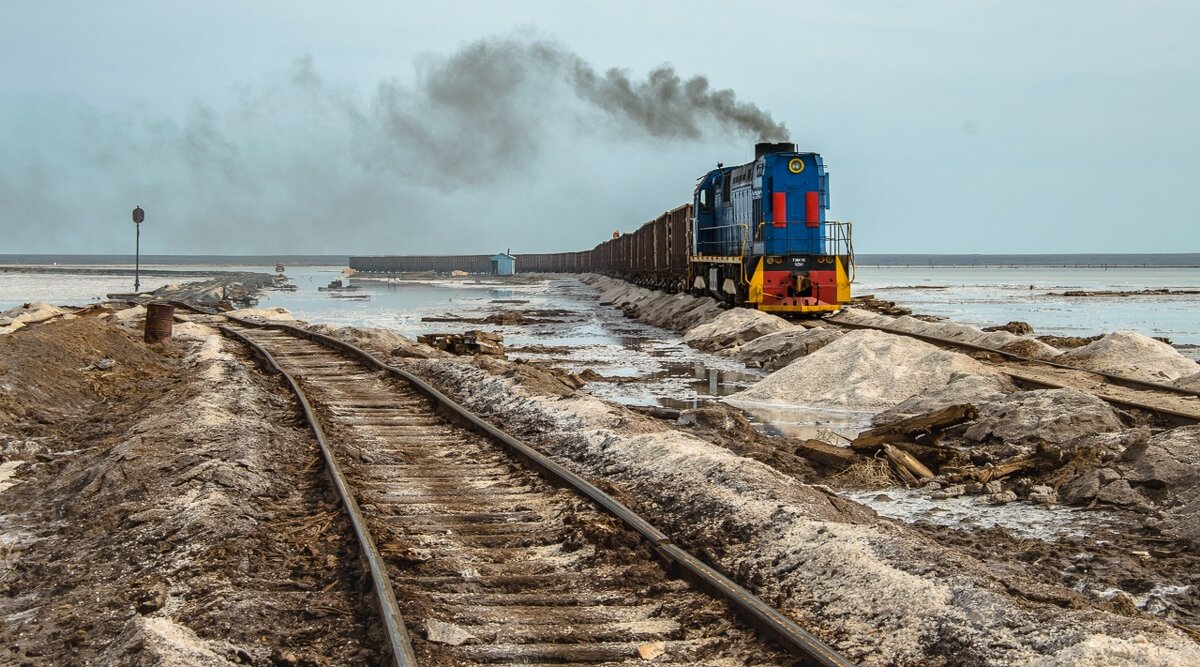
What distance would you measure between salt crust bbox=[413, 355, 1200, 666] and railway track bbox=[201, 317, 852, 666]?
389 mm

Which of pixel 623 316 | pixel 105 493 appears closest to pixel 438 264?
pixel 623 316

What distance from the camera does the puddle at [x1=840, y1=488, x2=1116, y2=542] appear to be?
8.18 metres

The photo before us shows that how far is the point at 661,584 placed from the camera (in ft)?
20.1

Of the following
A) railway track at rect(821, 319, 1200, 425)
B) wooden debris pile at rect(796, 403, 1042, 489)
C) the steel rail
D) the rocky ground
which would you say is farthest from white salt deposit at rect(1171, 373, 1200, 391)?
the steel rail

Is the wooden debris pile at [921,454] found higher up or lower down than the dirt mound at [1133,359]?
lower down

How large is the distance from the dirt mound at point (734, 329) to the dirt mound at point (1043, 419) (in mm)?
11795

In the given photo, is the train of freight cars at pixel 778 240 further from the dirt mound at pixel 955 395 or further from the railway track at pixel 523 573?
the railway track at pixel 523 573

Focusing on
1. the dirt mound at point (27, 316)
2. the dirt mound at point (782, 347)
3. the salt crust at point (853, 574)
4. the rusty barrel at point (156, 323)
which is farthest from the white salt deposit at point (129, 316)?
the salt crust at point (853, 574)

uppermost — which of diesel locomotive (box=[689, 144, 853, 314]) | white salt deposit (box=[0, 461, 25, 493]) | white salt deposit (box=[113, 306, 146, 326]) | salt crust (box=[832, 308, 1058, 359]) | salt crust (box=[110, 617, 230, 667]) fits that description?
diesel locomotive (box=[689, 144, 853, 314])

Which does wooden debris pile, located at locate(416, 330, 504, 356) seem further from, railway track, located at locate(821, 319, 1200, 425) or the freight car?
railway track, located at locate(821, 319, 1200, 425)

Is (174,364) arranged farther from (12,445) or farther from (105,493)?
(105,493)

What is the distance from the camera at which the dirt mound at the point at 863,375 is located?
1512 centimetres

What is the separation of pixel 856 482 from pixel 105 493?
20.6ft

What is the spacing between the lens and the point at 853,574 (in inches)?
237
